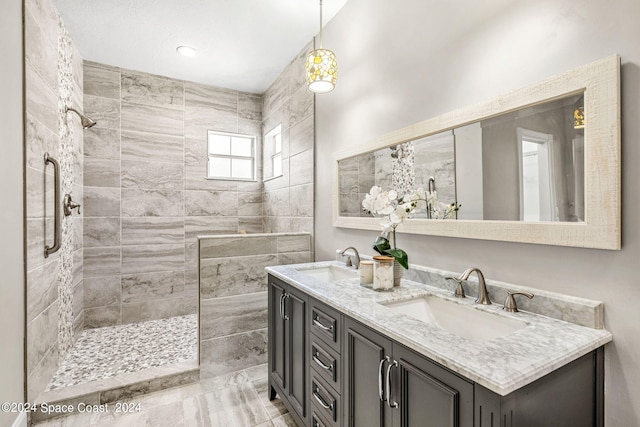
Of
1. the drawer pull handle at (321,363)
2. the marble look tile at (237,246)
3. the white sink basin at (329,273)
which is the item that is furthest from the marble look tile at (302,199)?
the drawer pull handle at (321,363)

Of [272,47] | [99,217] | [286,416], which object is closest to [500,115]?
[286,416]

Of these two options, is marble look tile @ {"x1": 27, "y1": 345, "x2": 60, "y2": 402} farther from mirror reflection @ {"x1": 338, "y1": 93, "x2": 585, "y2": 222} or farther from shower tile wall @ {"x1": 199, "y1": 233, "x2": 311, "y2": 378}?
mirror reflection @ {"x1": 338, "y1": 93, "x2": 585, "y2": 222}

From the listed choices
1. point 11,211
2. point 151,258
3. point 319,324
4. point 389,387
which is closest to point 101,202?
point 151,258

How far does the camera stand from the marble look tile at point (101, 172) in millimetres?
3236

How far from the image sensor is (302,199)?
3.00 metres

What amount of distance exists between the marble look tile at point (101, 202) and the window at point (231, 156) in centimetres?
108

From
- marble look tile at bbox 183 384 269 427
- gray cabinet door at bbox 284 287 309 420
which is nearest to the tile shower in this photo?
marble look tile at bbox 183 384 269 427

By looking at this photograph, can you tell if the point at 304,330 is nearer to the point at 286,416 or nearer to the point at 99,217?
the point at 286,416

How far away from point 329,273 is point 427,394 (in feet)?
4.43

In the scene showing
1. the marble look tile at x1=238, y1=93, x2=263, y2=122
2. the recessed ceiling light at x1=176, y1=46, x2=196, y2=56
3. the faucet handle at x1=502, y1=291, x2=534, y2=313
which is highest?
the recessed ceiling light at x1=176, y1=46, x2=196, y2=56

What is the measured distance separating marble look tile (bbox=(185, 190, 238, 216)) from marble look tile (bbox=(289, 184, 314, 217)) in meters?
1.11

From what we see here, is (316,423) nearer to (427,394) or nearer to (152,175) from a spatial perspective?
(427,394)

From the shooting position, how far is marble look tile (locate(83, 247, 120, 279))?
3244 millimetres

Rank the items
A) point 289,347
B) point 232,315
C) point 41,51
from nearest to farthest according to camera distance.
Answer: point 289,347 → point 41,51 → point 232,315
